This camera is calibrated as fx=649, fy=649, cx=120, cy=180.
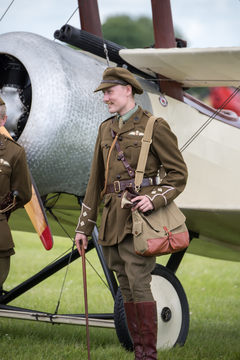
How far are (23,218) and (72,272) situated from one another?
6.29 metres

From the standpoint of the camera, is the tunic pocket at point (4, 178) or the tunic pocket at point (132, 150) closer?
the tunic pocket at point (132, 150)

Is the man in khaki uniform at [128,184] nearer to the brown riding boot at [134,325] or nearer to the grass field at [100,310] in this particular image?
the brown riding boot at [134,325]

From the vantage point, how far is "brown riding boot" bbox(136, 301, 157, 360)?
11.6 feet

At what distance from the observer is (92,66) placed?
488 cm

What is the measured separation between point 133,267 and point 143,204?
36 centimetres

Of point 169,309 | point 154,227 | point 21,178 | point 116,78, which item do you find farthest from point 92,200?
point 169,309

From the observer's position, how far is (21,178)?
4.16 m

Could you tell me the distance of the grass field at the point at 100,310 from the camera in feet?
15.5

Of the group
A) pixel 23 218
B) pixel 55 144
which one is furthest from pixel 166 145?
pixel 23 218

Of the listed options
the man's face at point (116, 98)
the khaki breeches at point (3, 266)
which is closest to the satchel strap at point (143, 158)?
the man's face at point (116, 98)

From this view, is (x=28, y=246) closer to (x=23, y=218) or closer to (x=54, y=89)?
(x=23, y=218)

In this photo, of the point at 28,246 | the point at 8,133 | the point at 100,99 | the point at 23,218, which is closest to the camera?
the point at 8,133

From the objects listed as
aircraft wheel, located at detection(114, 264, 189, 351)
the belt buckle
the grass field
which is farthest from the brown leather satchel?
aircraft wheel, located at detection(114, 264, 189, 351)

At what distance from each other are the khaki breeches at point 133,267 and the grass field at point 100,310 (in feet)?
3.32
